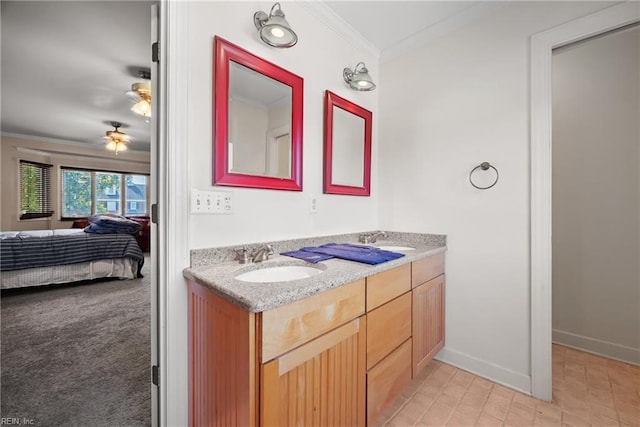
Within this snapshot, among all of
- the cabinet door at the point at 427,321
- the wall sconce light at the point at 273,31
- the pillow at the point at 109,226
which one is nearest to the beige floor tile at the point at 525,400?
the cabinet door at the point at 427,321

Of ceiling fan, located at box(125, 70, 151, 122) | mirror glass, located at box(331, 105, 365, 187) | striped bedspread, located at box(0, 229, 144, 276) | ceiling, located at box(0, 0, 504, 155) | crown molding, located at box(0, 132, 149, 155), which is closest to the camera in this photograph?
ceiling, located at box(0, 0, 504, 155)

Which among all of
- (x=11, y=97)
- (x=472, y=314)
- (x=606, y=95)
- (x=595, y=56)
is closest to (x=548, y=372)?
(x=472, y=314)

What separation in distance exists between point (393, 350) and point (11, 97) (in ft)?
17.4

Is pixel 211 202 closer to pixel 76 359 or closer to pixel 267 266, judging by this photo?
pixel 267 266

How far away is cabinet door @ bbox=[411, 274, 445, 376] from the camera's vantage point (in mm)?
→ 1574

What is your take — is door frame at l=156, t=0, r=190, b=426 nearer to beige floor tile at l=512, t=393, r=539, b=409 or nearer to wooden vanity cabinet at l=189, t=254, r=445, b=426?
wooden vanity cabinet at l=189, t=254, r=445, b=426

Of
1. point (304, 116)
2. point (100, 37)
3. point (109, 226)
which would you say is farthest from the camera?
point (109, 226)

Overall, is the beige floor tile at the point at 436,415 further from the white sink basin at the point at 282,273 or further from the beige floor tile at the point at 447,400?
the white sink basin at the point at 282,273

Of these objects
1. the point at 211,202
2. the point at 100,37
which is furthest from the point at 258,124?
the point at 100,37

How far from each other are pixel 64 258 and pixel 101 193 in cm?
345

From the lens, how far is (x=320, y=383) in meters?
0.97

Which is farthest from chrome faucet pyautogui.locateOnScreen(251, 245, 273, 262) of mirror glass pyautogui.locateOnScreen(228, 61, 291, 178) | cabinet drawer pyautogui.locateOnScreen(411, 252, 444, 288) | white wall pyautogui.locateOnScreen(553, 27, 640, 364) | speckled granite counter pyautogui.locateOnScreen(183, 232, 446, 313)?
white wall pyautogui.locateOnScreen(553, 27, 640, 364)

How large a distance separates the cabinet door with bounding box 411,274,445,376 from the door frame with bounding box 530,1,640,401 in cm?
51

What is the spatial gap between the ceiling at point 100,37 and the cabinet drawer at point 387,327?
1711 millimetres
